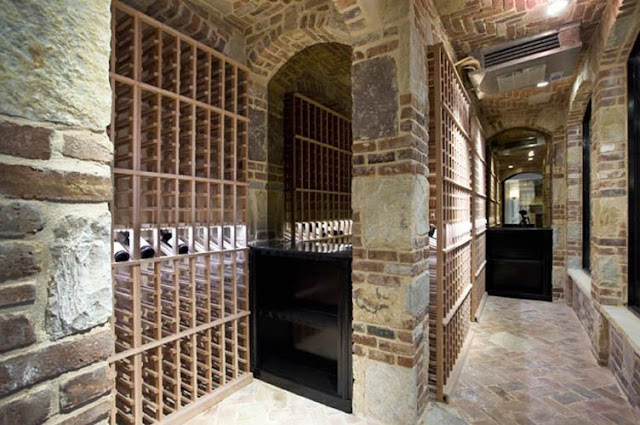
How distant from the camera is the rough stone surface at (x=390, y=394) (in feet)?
6.11

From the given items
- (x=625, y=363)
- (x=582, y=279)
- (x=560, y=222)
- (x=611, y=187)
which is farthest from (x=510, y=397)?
(x=560, y=222)

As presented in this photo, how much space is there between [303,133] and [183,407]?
2.58 m

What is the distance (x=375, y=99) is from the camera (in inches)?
77.9

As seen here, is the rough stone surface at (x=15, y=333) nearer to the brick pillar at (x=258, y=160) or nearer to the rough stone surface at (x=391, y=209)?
the rough stone surface at (x=391, y=209)

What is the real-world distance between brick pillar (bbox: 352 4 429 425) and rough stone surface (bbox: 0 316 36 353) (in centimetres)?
159

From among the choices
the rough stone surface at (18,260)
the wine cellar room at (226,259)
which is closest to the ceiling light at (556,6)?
the wine cellar room at (226,259)

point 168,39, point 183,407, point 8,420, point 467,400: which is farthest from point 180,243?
point 467,400

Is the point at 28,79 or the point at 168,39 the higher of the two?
the point at 168,39

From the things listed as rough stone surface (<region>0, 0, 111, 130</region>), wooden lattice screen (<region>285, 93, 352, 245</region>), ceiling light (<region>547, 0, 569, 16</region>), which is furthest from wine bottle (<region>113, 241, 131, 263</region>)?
ceiling light (<region>547, 0, 569, 16</region>)

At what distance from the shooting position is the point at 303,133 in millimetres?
3430

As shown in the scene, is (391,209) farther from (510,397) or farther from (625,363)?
(625,363)

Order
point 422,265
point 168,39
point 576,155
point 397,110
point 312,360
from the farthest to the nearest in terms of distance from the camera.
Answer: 1. point 576,155
2. point 312,360
3. point 168,39
4. point 422,265
5. point 397,110

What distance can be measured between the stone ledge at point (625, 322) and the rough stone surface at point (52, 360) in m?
2.88

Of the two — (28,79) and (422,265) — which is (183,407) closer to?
(422,265)
